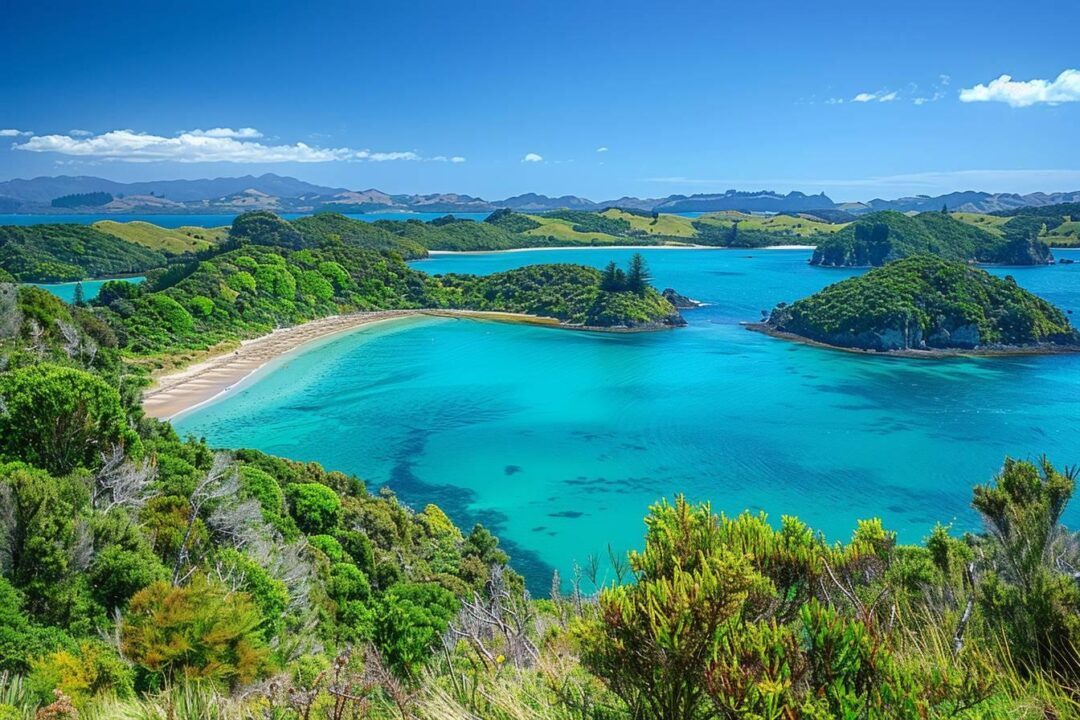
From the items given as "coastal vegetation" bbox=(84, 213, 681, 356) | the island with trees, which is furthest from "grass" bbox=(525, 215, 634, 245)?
the island with trees

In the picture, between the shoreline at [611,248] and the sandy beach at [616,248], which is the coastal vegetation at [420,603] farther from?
the sandy beach at [616,248]

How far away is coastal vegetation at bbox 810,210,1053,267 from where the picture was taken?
12138 cm

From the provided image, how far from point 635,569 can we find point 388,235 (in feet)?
441

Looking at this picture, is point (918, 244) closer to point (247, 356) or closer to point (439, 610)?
point (247, 356)

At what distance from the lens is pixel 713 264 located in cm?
13625

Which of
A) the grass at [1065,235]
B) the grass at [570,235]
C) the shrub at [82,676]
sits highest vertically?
the grass at [1065,235]

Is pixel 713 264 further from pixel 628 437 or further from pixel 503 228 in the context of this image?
pixel 628 437

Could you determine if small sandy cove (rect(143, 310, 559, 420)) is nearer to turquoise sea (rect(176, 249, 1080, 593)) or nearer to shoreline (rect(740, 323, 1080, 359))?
turquoise sea (rect(176, 249, 1080, 593))

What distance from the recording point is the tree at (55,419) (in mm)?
14570

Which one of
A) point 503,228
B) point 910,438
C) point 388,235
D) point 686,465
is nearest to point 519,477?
point 686,465

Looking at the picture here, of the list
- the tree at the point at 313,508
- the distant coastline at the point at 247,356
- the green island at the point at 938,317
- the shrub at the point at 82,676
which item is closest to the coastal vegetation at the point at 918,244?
the green island at the point at 938,317

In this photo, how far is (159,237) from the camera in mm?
119312

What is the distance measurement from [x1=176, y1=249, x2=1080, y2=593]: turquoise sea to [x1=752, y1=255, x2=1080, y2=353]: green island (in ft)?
10.2

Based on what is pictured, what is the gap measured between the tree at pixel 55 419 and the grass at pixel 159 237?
353 ft
